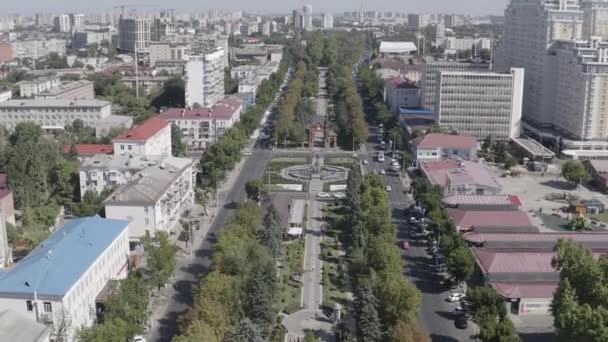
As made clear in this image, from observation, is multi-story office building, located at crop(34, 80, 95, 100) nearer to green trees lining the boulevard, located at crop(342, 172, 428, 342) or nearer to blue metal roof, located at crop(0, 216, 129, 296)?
green trees lining the boulevard, located at crop(342, 172, 428, 342)

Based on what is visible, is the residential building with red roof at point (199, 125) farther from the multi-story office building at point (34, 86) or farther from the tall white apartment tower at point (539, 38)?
the tall white apartment tower at point (539, 38)

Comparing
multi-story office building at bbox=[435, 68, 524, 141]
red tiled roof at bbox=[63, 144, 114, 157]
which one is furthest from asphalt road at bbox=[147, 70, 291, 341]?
multi-story office building at bbox=[435, 68, 524, 141]

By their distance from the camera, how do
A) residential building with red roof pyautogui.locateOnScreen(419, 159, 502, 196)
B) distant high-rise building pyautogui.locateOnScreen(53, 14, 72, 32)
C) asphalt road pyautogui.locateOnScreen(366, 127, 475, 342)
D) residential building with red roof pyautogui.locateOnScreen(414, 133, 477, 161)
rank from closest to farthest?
asphalt road pyautogui.locateOnScreen(366, 127, 475, 342) < residential building with red roof pyautogui.locateOnScreen(419, 159, 502, 196) < residential building with red roof pyautogui.locateOnScreen(414, 133, 477, 161) < distant high-rise building pyautogui.locateOnScreen(53, 14, 72, 32)

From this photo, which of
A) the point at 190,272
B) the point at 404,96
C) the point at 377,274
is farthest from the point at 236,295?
the point at 404,96

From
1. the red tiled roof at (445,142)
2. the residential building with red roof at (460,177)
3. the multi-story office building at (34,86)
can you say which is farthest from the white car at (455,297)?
the multi-story office building at (34,86)

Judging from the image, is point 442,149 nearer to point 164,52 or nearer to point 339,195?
point 339,195

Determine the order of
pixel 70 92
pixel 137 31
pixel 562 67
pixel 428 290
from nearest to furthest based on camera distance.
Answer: pixel 428 290 → pixel 562 67 → pixel 70 92 → pixel 137 31

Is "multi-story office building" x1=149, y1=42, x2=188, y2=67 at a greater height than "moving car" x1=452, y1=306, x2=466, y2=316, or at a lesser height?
greater
